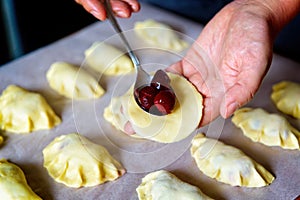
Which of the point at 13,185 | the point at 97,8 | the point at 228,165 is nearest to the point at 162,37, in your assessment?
the point at 97,8

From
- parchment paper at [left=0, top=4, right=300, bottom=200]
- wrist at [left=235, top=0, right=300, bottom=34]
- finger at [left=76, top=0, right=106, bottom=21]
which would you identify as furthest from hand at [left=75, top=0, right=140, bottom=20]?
wrist at [left=235, top=0, right=300, bottom=34]

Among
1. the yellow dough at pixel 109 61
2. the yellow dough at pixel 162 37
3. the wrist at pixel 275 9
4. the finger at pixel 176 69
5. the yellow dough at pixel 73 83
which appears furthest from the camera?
the yellow dough at pixel 162 37

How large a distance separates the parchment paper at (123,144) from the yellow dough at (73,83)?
3cm

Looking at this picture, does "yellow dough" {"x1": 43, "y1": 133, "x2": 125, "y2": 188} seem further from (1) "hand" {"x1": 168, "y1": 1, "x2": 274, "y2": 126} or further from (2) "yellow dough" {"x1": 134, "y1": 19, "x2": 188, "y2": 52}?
(2) "yellow dough" {"x1": 134, "y1": 19, "x2": 188, "y2": 52}

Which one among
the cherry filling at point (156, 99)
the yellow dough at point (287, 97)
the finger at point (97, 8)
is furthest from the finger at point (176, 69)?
the yellow dough at point (287, 97)

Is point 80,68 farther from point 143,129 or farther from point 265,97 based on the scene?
point 265,97

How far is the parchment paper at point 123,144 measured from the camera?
1604 mm

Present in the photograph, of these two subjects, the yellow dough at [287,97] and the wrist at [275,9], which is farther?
the yellow dough at [287,97]

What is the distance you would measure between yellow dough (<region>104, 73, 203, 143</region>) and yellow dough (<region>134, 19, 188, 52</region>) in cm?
57

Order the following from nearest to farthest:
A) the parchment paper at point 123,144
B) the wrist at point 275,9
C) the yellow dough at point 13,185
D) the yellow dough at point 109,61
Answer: the yellow dough at point 13,185, the parchment paper at point 123,144, the wrist at point 275,9, the yellow dough at point 109,61


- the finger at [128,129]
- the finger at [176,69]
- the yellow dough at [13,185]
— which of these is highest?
the finger at [176,69]

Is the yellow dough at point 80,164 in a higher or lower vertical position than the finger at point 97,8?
lower

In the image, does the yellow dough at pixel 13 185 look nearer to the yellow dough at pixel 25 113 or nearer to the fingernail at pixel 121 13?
the yellow dough at pixel 25 113

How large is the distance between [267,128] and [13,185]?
93cm
